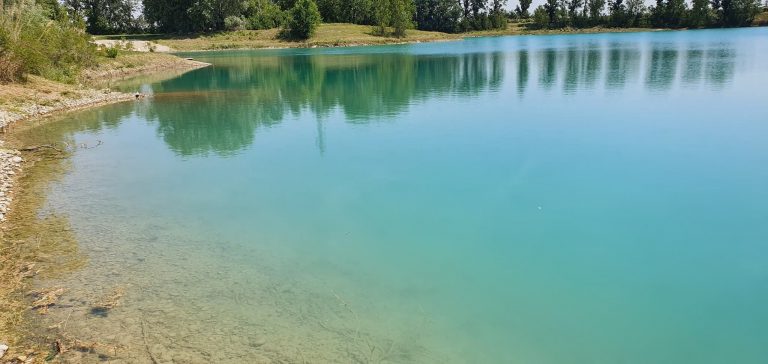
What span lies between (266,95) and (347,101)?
5.78 metres

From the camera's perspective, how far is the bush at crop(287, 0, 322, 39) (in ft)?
266

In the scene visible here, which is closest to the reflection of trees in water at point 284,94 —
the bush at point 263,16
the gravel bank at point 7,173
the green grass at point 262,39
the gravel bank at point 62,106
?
the gravel bank at point 62,106

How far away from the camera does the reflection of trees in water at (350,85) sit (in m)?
21.1

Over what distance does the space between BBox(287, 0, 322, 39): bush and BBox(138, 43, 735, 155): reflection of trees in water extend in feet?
120

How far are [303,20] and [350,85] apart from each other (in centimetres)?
5363

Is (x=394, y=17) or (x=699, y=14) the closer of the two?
(x=394, y=17)

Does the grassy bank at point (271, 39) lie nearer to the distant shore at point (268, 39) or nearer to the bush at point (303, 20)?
the distant shore at point (268, 39)

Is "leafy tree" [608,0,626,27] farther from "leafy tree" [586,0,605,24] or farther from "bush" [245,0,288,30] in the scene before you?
"bush" [245,0,288,30]

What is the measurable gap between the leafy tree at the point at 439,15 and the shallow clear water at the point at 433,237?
100778 millimetres

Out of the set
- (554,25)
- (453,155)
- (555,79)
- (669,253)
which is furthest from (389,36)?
(669,253)

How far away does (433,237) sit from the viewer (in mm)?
9523

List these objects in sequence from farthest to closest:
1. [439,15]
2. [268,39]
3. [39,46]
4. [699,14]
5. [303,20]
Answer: [439,15]
[699,14]
[268,39]
[303,20]
[39,46]

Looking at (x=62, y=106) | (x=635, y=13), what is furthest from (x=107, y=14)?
(x=635, y=13)

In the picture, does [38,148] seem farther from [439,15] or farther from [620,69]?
[439,15]
